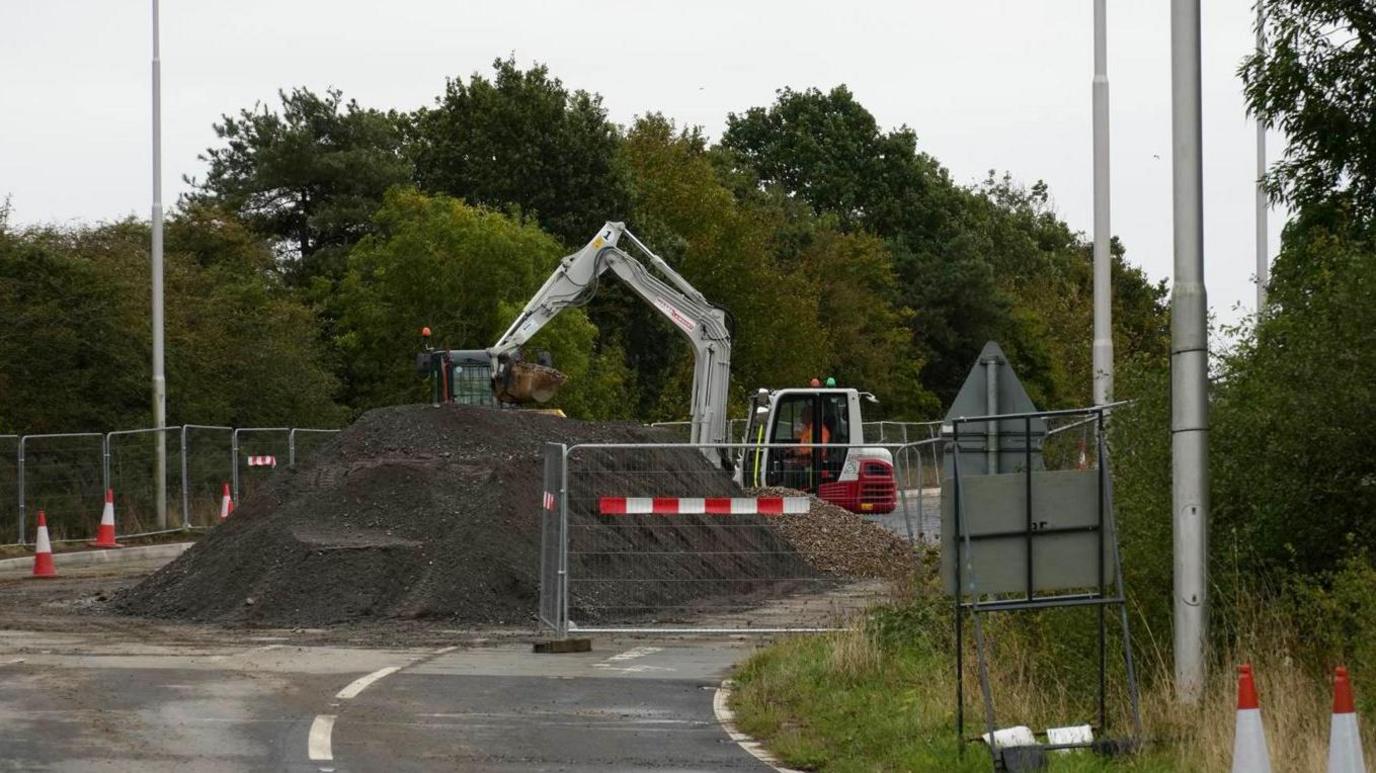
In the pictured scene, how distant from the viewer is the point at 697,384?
34.4 m

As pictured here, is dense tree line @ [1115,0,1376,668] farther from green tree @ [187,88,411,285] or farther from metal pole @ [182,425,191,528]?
green tree @ [187,88,411,285]

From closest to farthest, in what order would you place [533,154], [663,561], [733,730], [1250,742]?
1. [1250,742]
2. [733,730]
3. [663,561]
4. [533,154]

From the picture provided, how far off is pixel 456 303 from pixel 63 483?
17.2 metres

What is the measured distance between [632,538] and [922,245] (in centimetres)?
6394

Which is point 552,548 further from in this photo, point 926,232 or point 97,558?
point 926,232

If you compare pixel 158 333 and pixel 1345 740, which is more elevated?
pixel 158 333

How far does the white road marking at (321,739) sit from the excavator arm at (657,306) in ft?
65.5

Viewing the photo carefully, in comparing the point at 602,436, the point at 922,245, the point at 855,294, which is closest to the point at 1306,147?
the point at 602,436

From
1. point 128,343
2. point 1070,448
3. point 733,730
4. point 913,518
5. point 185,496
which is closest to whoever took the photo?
point 733,730

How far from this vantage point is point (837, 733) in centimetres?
1226

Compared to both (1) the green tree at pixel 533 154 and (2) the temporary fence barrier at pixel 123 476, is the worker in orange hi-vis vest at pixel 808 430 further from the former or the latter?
(1) the green tree at pixel 533 154

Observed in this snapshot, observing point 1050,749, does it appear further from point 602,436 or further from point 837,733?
point 602,436

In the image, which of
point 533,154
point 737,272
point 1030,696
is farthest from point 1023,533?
point 737,272

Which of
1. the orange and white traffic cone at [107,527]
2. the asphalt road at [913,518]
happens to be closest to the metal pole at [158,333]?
the orange and white traffic cone at [107,527]
